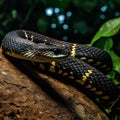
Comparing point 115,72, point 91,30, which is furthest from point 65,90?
point 91,30

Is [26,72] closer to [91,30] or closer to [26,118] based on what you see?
[26,118]

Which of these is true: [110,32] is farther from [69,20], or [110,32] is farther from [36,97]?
[69,20]

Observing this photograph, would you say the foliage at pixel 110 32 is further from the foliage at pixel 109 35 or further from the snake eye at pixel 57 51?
the snake eye at pixel 57 51

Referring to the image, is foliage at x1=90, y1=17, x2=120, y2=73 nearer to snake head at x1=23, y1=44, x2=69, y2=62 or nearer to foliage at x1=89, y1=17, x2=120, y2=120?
foliage at x1=89, y1=17, x2=120, y2=120

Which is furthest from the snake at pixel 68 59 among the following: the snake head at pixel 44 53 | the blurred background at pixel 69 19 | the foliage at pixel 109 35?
the blurred background at pixel 69 19

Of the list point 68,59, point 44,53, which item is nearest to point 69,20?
point 68,59

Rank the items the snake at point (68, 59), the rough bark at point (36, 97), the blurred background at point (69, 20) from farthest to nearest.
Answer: the blurred background at point (69, 20), the snake at point (68, 59), the rough bark at point (36, 97)
